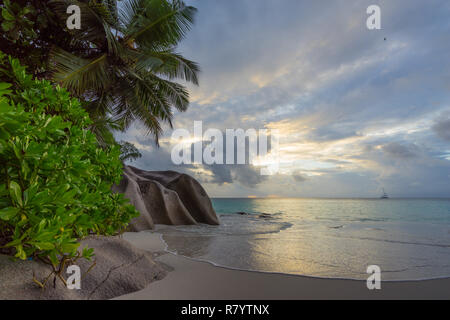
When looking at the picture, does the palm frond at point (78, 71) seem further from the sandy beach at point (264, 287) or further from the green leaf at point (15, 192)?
the green leaf at point (15, 192)

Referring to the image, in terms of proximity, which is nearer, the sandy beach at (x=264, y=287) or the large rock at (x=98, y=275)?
the large rock at (x=98, y=275)

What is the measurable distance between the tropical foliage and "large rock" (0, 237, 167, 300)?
4.87m

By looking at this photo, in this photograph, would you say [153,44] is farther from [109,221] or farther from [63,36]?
[109,221]

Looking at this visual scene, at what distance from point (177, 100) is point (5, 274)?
9273mm

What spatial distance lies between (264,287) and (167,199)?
7.20 m

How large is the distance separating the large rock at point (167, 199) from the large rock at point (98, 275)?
453 centimetres

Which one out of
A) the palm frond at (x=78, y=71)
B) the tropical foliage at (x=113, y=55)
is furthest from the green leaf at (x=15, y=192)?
the palm frond at (x=78, y=71)

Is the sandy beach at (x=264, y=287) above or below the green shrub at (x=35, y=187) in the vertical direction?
below

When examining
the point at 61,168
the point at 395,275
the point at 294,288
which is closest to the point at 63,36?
the point at 61,168

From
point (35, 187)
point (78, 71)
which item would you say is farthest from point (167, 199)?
point (35, 187)

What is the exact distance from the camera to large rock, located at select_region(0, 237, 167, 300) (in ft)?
5.49

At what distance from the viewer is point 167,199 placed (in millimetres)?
9258

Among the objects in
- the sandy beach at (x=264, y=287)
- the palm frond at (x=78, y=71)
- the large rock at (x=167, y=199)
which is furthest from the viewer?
the large rock at (x=167, y=199)

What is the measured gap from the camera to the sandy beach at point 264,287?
2.30m
